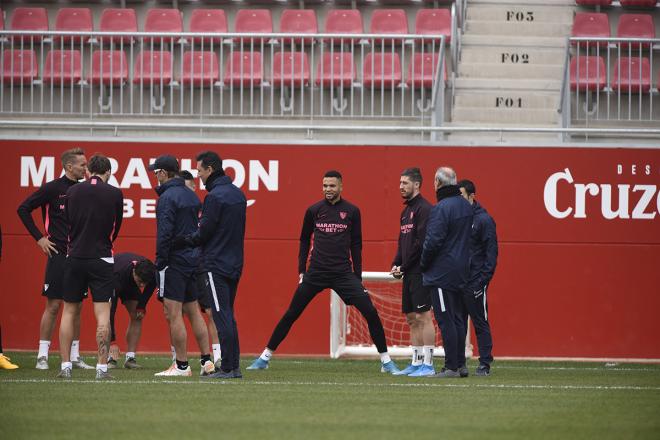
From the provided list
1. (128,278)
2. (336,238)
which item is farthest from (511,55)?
(128,278)

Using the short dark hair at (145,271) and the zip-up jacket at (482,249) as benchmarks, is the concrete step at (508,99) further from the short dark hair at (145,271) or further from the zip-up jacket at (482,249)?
the short dark hair at (145,271)

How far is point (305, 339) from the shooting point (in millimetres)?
15820

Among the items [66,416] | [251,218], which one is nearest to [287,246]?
[251,218]

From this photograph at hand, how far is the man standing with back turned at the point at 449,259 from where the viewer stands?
11633 millimetres

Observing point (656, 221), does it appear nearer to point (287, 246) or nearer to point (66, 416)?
point (287, 246)

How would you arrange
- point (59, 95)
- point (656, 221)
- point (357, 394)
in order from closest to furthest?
point (357, 394) → point (656, 221) → point (59, 95)

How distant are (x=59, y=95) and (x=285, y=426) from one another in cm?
1116

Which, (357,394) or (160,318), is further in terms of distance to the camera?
(160,318)

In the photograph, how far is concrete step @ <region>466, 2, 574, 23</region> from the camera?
20.1m

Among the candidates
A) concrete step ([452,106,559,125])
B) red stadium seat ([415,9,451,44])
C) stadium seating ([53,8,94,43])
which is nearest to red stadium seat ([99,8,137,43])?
stadium seating ([53,8,94,43])

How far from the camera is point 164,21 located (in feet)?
63.9

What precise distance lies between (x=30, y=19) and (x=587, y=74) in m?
8.80

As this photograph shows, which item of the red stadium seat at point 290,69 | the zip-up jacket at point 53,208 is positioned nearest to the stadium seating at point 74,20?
the red stadium seat at point 290,69

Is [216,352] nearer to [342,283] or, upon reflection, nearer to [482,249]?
[342,283]
